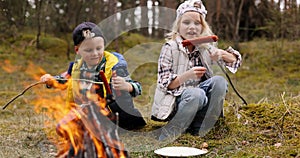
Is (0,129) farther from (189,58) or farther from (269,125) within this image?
(269,125)

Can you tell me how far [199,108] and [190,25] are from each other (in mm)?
650

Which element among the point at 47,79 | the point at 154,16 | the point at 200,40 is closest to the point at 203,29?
the point at 200,40

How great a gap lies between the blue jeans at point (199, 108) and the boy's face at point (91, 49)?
759 millimetres

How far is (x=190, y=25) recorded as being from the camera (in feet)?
10.8

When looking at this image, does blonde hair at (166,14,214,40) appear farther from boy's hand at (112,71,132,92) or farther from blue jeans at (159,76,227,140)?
boy's hand at (112,71,132,92)

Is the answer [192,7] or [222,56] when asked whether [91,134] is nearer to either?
[222,56]

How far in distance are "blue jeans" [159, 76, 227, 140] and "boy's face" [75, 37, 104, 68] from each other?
759 mm

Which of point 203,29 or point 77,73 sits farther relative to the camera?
point 203,29

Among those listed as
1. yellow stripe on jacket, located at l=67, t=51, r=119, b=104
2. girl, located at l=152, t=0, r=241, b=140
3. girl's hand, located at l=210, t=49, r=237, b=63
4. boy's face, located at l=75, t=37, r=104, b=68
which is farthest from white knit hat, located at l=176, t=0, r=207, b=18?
boy's face, located at l=75, t=37, r=104, b=68

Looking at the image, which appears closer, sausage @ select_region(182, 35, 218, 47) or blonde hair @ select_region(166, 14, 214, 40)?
sausage @ select_region(182, 35, 218, 47)

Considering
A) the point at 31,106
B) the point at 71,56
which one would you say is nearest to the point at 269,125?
the point at 31,106

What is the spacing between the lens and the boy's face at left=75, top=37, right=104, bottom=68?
2.84m

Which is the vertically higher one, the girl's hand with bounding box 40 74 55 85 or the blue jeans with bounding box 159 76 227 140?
the girl's hand with bounding box 40 74 55 85

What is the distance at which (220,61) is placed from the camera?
3.34 m
